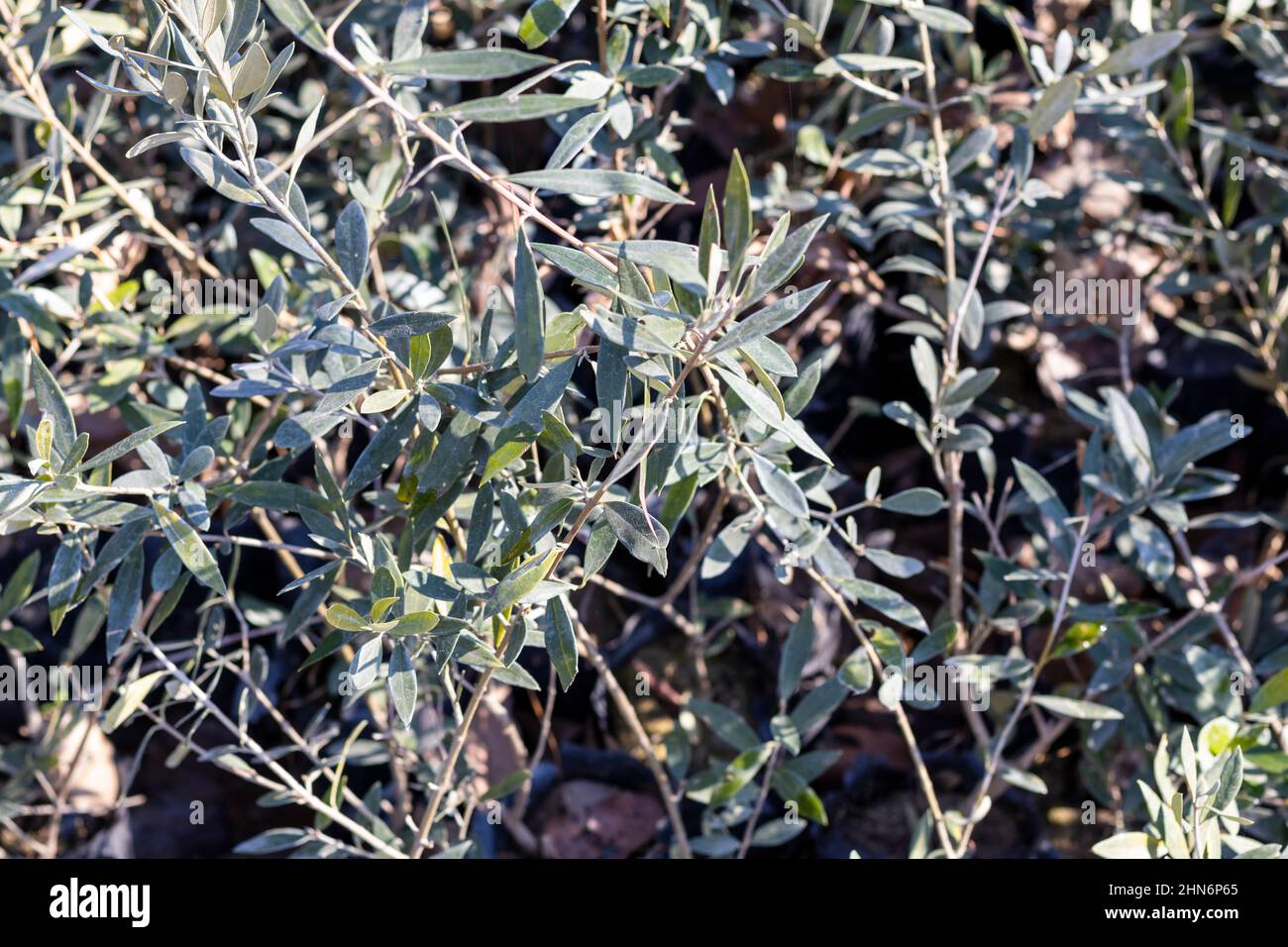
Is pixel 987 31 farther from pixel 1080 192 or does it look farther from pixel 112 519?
pixel 112 519

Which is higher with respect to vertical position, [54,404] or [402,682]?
[54,404]

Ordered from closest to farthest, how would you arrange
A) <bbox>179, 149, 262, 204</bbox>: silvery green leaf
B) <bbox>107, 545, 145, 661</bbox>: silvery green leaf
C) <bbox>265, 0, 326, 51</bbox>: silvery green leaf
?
<bbox>179, 149, 262, 204</bbox>: silvery green leaf < <bbox>265, 0, 326, 51</bbox>: silvery green leaf < <bbox>107, 545, 145, 661</bbox>: silvery green leaf

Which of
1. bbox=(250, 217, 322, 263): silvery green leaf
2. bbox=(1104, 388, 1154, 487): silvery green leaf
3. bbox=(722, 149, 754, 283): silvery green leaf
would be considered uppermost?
bbox=(250, 217, 322, 263): silvery green leaf

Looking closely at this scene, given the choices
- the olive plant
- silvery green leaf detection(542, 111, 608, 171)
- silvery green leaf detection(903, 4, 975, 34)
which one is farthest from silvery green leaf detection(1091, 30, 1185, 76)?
silvery green leaf detection(542, 111, 608, 171)

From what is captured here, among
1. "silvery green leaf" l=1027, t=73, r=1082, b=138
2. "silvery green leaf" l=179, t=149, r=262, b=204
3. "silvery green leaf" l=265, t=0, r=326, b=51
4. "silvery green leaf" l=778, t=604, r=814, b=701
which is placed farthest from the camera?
"silvery green leaf" l=778, t=604, r=814, b=701

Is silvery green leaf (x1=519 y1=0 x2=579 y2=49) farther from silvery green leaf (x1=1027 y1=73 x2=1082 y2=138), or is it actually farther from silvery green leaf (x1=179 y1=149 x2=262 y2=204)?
silvery green leaf (x1=1027 y1=73 x2=1082 y2=138)

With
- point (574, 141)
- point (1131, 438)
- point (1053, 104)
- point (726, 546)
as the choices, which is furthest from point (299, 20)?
point (1131, 438)

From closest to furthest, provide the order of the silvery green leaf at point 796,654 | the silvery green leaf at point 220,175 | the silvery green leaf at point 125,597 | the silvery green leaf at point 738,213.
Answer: the silvery green leaf at point 738,213 < the silvery green leaf at point 220,175 < the silvery green leaf at point 125,597 < the silvery green leaf at point 796,654

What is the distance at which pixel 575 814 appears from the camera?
1541 mm

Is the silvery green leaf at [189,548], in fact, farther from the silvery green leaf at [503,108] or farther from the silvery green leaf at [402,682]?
the silvery green leaf at [503,108]

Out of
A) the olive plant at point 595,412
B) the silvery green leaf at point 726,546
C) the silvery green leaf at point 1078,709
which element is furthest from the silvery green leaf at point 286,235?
the silvery green leaf at point 1078,709

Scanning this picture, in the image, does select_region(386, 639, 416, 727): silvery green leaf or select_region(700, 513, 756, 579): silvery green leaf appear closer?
select_region(386, 639, 416, 727): silvery green leaf

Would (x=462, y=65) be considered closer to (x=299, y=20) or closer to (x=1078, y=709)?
(x=299, y=20)
